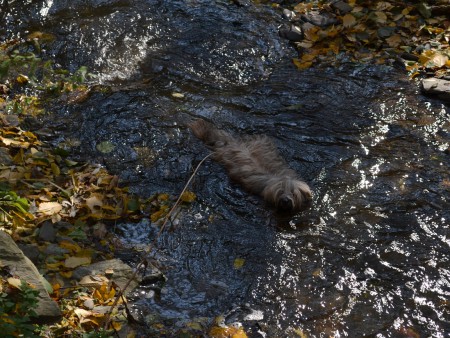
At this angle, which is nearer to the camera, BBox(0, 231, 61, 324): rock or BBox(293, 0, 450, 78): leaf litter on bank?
BBox(0, 231, 61, 324): rock

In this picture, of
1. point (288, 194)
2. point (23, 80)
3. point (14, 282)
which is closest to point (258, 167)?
point (288, 194)

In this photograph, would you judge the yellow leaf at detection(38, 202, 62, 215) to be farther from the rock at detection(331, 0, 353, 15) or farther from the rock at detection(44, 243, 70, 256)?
the rock at detection(331, 0, 353, 15)

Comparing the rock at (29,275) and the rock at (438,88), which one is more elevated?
the rock at (29,275)

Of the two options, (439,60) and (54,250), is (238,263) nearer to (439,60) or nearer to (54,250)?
(54,250)

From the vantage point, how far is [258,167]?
5750 mm

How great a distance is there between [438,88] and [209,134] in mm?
2664

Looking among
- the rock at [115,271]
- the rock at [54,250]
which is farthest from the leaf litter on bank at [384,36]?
the rock at [54,250]

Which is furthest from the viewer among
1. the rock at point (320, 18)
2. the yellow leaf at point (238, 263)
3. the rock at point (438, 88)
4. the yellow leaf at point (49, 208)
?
the rock at point (320, 18)

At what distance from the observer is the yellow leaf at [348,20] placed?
8.04 m

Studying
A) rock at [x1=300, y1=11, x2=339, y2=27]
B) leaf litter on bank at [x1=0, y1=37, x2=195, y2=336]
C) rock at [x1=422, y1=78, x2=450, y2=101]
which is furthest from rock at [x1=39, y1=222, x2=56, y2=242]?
rock at [x1=300, y1=11, x2=339, y2=27]

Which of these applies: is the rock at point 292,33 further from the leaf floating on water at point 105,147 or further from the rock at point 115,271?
the rock at point 115,271

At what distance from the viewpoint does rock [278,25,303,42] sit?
318 inches

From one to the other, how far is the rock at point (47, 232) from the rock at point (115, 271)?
444 millimetres

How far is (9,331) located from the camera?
11.0ft
